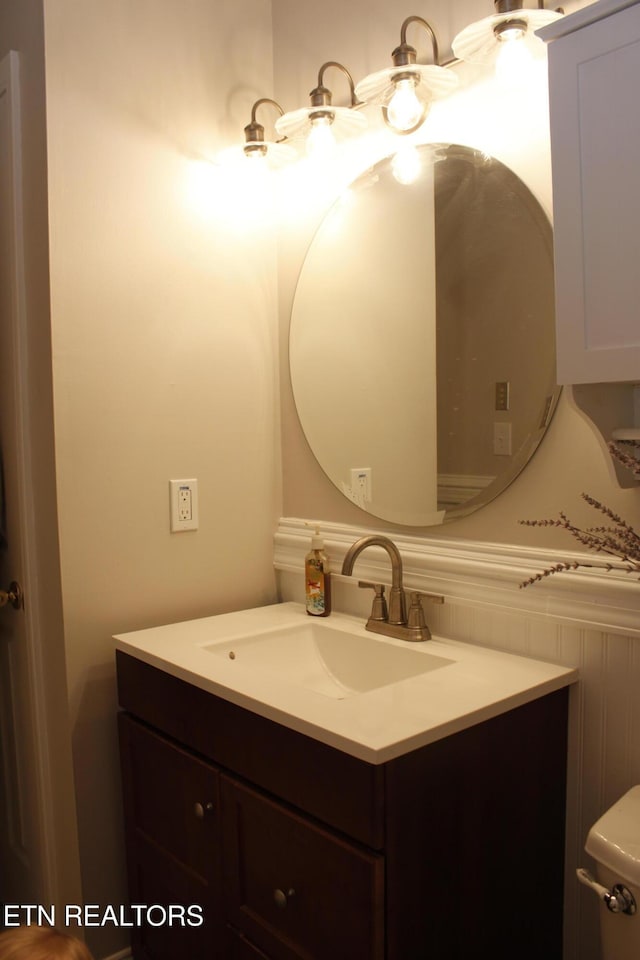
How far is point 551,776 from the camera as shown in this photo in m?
1.38

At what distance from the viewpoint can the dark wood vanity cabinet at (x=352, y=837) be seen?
114cm

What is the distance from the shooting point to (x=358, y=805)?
113 centimetres

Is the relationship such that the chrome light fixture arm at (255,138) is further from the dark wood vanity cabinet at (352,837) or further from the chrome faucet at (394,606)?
the dark wood vanity cabinet at (352,837)

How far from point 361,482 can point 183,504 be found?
1.41 feet

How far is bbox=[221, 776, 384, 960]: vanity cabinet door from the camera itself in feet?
3.72

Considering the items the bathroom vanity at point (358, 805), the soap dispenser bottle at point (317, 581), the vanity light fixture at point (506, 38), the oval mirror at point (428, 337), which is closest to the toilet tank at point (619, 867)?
the bathroom vanity at point (358, 805)

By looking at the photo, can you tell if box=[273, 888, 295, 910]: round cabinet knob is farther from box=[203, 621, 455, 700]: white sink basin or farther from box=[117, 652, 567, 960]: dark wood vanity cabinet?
box=[203, 621, 455, 700]: white sink basin

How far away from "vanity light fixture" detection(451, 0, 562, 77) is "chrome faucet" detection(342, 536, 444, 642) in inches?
36.2

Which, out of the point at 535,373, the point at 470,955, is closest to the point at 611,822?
the point at 470,955

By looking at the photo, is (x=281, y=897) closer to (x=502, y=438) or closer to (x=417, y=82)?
(x=502, y=438)

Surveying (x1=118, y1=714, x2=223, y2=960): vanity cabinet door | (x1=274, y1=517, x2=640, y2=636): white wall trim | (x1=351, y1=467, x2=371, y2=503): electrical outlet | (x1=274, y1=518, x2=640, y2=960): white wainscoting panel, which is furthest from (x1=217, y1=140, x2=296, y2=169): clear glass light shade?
(x1=118, y1=714, x2=223, y2=960): vanity cabinet door

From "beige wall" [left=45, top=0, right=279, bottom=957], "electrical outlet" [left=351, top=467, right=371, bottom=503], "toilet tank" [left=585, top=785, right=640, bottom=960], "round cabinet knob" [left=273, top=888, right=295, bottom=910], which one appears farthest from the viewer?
"electrical outlet" [left=351, top=467, right=371, bottom=503]

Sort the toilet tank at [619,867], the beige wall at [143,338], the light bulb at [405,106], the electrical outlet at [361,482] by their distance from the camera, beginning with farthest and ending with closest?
the electrical outlet at [361,482] → the beige wall at [143,338] → the light bulb at [405,106] → the toilet tank at [619,867]

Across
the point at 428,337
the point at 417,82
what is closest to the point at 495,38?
the point at 417,82
